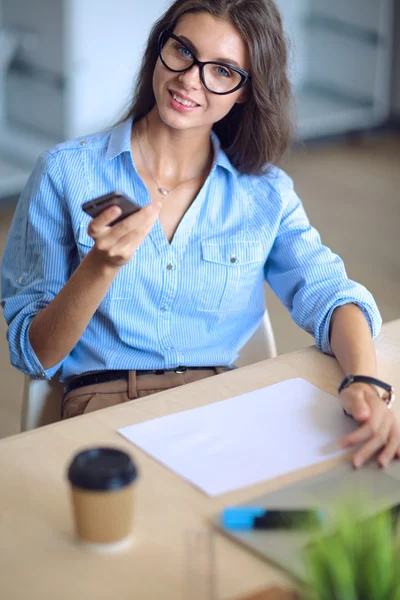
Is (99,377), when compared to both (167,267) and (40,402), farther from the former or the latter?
(167,267)

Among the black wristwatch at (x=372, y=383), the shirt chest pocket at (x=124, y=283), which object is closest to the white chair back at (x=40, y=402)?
the shirt chest pocket at (x=124, y=283)

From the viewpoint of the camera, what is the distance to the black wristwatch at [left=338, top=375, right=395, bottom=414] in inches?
50.5

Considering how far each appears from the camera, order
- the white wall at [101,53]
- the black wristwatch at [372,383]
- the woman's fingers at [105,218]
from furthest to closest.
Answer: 1. the white wall at [101,53]
2. the black wristwatch at [372,383]
3. the woman's fingers at [105,218]

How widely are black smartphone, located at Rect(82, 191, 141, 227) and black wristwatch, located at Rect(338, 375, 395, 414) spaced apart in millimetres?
415

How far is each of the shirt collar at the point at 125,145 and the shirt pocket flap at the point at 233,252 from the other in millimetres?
157

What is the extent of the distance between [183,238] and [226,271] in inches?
4.1

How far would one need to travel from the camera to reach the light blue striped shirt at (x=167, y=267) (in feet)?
5.01

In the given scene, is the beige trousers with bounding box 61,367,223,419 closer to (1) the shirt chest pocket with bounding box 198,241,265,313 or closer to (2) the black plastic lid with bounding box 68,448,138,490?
(1) the shirt chest pocket with bounding box 198,241,265,313

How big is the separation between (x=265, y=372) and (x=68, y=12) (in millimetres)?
2960

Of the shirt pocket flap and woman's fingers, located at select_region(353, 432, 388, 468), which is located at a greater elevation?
the shirt pocket flap

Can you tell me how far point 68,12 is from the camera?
3861 mm

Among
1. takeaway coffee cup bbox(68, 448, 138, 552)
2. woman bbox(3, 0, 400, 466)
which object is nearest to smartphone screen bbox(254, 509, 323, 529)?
takeaway coffee cup bbox(68, 448, 138, 552)

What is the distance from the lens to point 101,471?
0.86 m

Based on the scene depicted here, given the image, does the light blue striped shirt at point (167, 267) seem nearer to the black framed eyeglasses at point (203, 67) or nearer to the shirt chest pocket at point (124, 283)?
the shirt chest pocket at point (124, 283)
